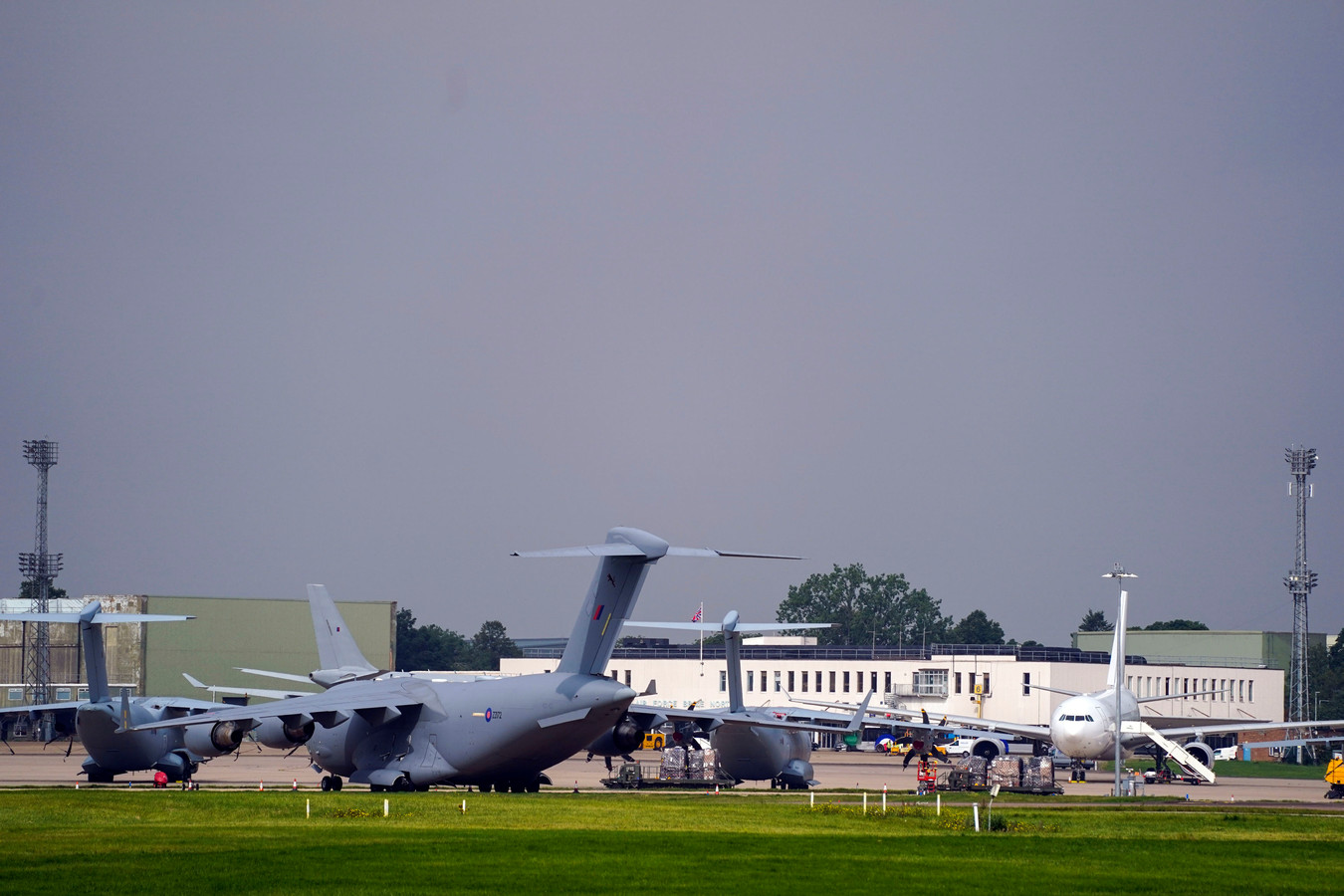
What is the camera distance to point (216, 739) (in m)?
49.5

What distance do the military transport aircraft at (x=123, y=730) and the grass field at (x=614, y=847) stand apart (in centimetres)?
593

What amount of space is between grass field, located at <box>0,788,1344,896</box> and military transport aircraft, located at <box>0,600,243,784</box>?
5.93 metres

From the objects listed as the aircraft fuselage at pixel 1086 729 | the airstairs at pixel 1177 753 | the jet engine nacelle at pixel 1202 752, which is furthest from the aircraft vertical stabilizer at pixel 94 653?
the jet engine nacelle at pixel 1202 752

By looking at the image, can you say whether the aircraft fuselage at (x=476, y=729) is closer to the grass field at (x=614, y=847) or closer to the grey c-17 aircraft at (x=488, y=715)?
the grey c-17 aircraft at (x=488, y=715)

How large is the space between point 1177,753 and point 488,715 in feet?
133

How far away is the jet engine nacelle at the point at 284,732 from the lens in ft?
158

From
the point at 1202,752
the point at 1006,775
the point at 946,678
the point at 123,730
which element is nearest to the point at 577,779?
the point at 1006,775

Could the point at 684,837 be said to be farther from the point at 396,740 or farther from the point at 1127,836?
the point at 396,740

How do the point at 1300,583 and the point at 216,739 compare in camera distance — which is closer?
the point at 216,739

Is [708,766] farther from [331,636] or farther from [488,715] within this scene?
[488,715]

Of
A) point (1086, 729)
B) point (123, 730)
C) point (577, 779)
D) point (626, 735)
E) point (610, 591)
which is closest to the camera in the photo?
point (610, 591)

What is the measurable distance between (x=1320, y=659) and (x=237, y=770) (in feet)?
501

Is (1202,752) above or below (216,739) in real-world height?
below

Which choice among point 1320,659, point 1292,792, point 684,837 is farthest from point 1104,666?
point 684,837
